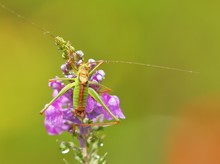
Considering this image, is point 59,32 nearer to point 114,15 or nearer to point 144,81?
point 114,15

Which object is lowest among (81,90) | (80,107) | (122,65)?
(80,107)

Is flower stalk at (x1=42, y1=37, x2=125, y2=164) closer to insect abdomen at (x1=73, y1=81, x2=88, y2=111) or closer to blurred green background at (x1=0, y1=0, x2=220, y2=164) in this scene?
insect abdomen at (x1=73, y1=81, x2=88, y2=111)

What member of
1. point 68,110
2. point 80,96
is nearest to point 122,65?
point 68,110

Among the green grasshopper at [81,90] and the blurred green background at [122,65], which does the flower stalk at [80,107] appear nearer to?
the green grasshopper at [81,90]

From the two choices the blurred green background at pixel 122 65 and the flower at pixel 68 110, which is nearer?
the flower at pixel 68 110

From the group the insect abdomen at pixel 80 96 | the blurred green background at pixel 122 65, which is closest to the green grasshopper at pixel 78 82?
the insect abdomen at pixel 80 96

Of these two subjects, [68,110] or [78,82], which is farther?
[68,110]

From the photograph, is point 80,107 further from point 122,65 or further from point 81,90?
point 122,65
